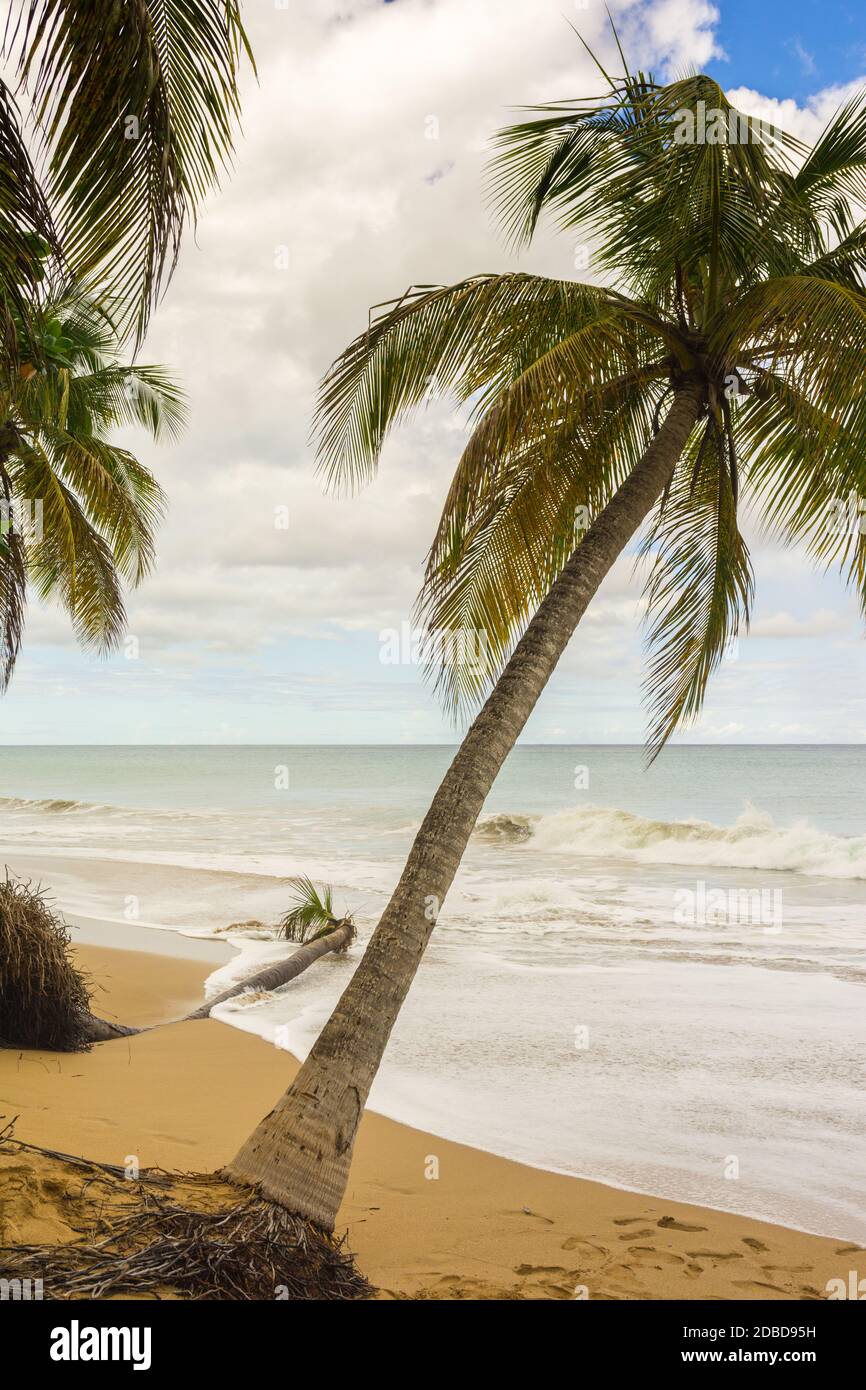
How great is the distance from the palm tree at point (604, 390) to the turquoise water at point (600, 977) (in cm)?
271

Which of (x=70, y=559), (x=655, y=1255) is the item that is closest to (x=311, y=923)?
(x=70, y=559)

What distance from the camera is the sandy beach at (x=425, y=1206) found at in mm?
3908

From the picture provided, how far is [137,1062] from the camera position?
6688 millimetres

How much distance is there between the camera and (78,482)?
11906mm

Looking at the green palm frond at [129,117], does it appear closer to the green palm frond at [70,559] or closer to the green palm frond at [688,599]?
the green palm frond at [688,599]

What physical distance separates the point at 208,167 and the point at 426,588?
8.27ft

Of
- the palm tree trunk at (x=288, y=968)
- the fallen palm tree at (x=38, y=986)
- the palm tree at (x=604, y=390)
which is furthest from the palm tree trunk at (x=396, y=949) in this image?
the palm tree trunk at (x=288, y=968)

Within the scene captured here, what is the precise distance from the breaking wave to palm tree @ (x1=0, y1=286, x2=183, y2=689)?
54.5 ft

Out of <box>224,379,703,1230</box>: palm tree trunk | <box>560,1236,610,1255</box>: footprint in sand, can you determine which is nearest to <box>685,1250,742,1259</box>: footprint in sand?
<box>560,1236,610,1255</box>: footprint in sand

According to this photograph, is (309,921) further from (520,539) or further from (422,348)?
(422,348)

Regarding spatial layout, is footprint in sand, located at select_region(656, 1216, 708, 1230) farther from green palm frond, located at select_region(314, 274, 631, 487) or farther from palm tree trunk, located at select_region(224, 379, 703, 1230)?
green palm frond, located at select_region(314, 274, 631, 487)

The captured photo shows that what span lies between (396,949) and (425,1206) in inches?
62.0

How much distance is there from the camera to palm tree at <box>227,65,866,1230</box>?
457 centimetres

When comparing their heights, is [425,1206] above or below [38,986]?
below
